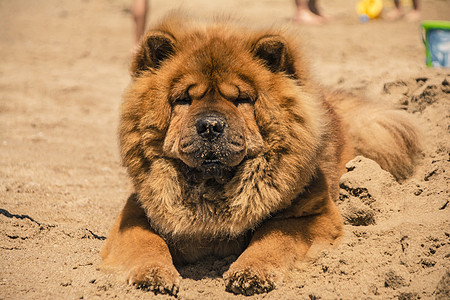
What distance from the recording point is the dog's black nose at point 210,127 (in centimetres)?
275

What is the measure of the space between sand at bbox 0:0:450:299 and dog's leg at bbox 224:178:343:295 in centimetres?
8

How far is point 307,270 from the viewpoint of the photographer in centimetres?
289

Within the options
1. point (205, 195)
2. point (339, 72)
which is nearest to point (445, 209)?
point (205, 195)

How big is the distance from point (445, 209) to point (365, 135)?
115 cm

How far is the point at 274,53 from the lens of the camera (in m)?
3.11

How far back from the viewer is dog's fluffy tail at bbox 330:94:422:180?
384 centimetres

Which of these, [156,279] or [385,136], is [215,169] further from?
[385,136]

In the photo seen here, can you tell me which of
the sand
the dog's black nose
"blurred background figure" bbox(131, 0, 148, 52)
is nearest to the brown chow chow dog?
the dog's black nose

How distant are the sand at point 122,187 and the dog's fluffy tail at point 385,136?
11 cm

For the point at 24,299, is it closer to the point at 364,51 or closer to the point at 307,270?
the point at 307,270

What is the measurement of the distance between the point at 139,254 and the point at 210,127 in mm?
922

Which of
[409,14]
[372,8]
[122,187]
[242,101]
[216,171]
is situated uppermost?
[242,101]

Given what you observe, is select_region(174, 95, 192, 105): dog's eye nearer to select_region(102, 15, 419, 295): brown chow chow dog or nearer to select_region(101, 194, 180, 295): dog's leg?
select_region(102, 15, 419, 295): brown chow chow dog

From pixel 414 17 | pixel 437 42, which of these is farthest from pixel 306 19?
pixel 437 42
